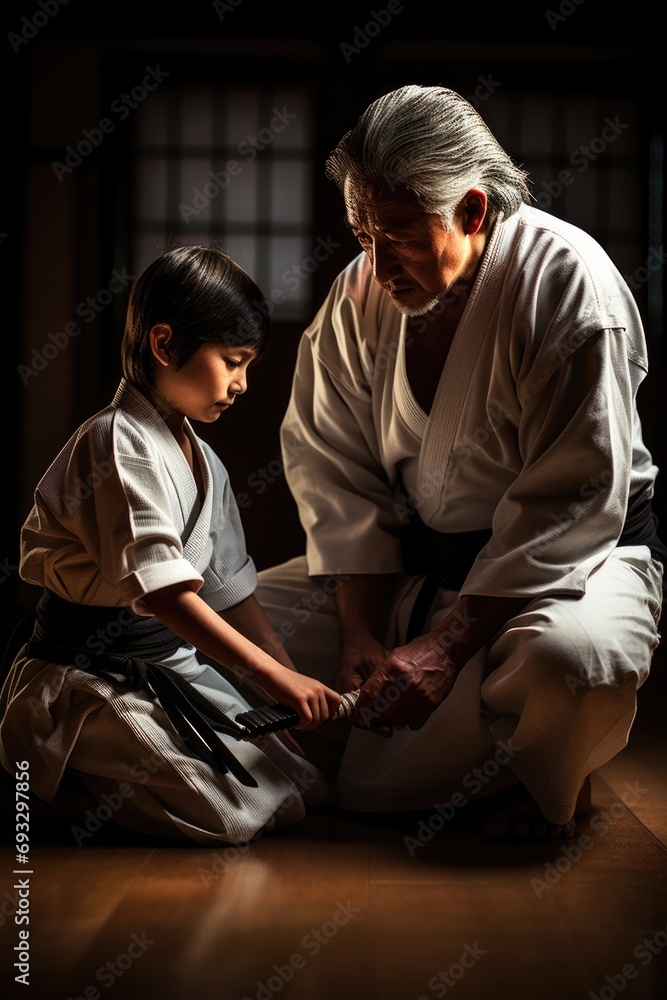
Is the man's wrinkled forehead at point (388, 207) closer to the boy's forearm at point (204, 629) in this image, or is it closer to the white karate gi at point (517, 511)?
the white karate gi at point (517, 511)

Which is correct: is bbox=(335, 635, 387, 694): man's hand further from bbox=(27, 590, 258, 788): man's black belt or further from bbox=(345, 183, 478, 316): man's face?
bbox=(345, 183, 478, 316): man's face

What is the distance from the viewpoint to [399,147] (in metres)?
1.86

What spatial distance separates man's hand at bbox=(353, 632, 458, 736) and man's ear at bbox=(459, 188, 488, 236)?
81cm

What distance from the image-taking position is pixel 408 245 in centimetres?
190

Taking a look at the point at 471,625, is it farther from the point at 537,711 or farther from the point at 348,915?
the point at 348,915

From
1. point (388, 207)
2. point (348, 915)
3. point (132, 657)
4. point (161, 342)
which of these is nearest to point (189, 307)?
point (161, 342)

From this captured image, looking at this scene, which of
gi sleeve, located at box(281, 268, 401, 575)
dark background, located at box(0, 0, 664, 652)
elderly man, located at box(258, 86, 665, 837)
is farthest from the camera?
dark background, located at box(0, 0, 664, 652)

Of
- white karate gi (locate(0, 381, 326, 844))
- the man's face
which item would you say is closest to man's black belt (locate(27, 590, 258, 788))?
white karate gi (locate(0, 381, 326, 844))

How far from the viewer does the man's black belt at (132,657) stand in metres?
1.81

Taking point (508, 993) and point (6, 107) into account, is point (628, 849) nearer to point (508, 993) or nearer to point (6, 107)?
point (508, 993)

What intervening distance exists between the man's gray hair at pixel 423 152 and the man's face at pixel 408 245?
21 millimetres

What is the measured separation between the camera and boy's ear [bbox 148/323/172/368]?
1.84 metres

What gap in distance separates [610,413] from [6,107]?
12.4 feet

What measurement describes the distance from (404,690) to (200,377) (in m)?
0.67
